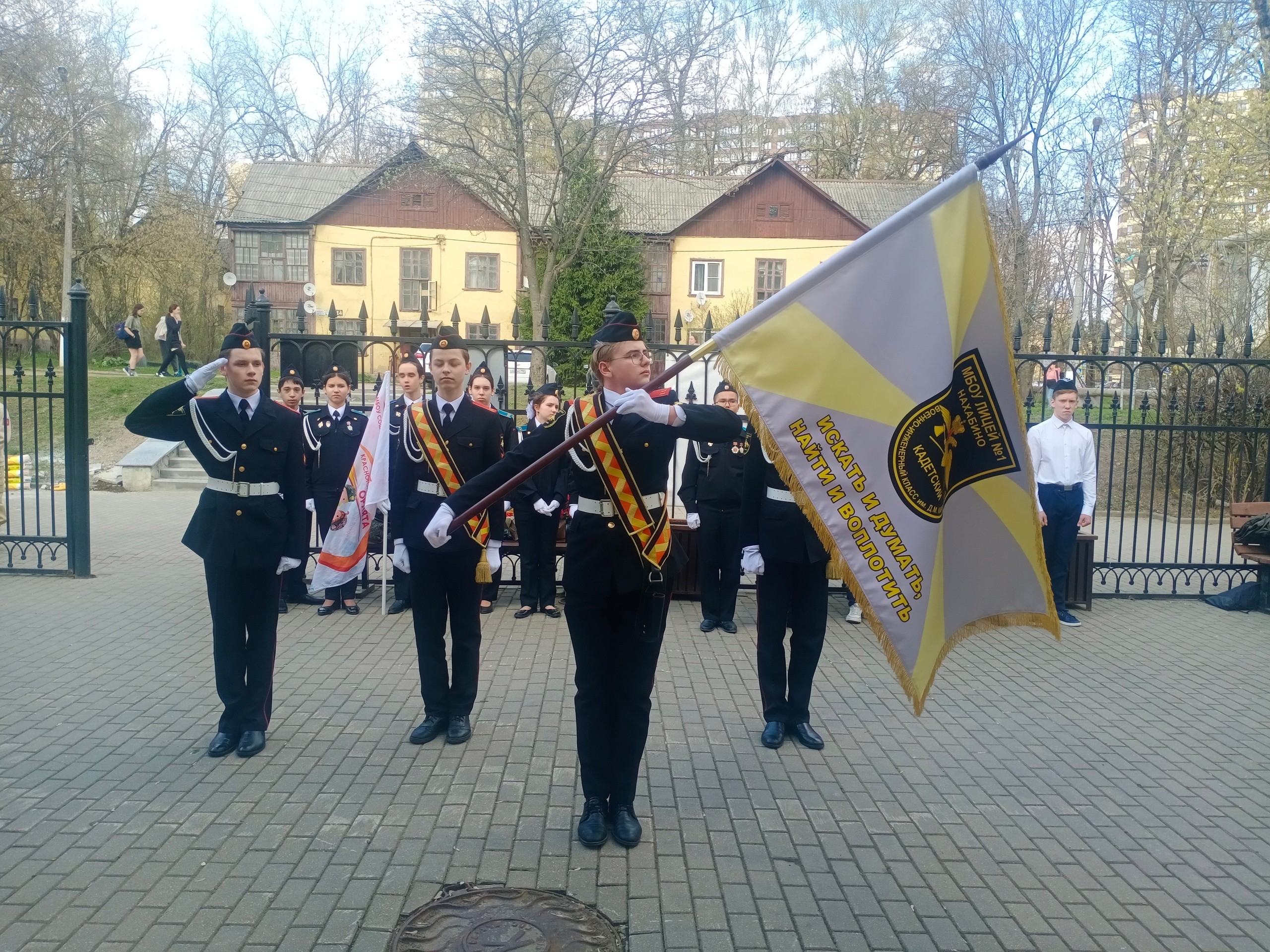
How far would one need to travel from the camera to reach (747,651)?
7285 millimetres

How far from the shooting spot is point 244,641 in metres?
5.02

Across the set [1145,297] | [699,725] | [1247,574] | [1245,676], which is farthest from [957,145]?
[699,725]

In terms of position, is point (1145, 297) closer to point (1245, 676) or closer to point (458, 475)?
point (1245, 676)

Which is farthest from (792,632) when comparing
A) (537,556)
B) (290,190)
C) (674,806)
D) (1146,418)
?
(290,190)

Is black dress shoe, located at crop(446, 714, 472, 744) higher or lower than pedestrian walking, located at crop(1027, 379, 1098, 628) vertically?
lower

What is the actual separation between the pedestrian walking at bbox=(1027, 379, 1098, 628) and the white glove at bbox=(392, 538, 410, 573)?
5403 millimetres

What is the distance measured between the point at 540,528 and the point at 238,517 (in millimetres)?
3498

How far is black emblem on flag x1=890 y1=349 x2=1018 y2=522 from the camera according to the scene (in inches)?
140

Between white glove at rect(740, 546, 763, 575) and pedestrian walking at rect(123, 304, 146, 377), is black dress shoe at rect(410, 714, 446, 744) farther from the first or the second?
pedestrian walking at rect(123, 304, 146, 377)

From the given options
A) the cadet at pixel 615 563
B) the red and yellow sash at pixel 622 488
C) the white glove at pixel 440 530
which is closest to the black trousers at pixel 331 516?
the white glove at pixel 440 530

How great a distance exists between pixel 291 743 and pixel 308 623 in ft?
9.35

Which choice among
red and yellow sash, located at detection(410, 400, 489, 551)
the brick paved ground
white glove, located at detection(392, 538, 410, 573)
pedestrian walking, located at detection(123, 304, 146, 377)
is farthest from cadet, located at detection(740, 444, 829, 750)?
pedestrian walking, located at detection(123, 304, 146, 377)

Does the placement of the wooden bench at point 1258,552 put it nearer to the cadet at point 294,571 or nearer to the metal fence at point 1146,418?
the metal fence at point 1146,418

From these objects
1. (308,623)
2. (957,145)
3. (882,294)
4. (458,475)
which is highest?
(957,145)
